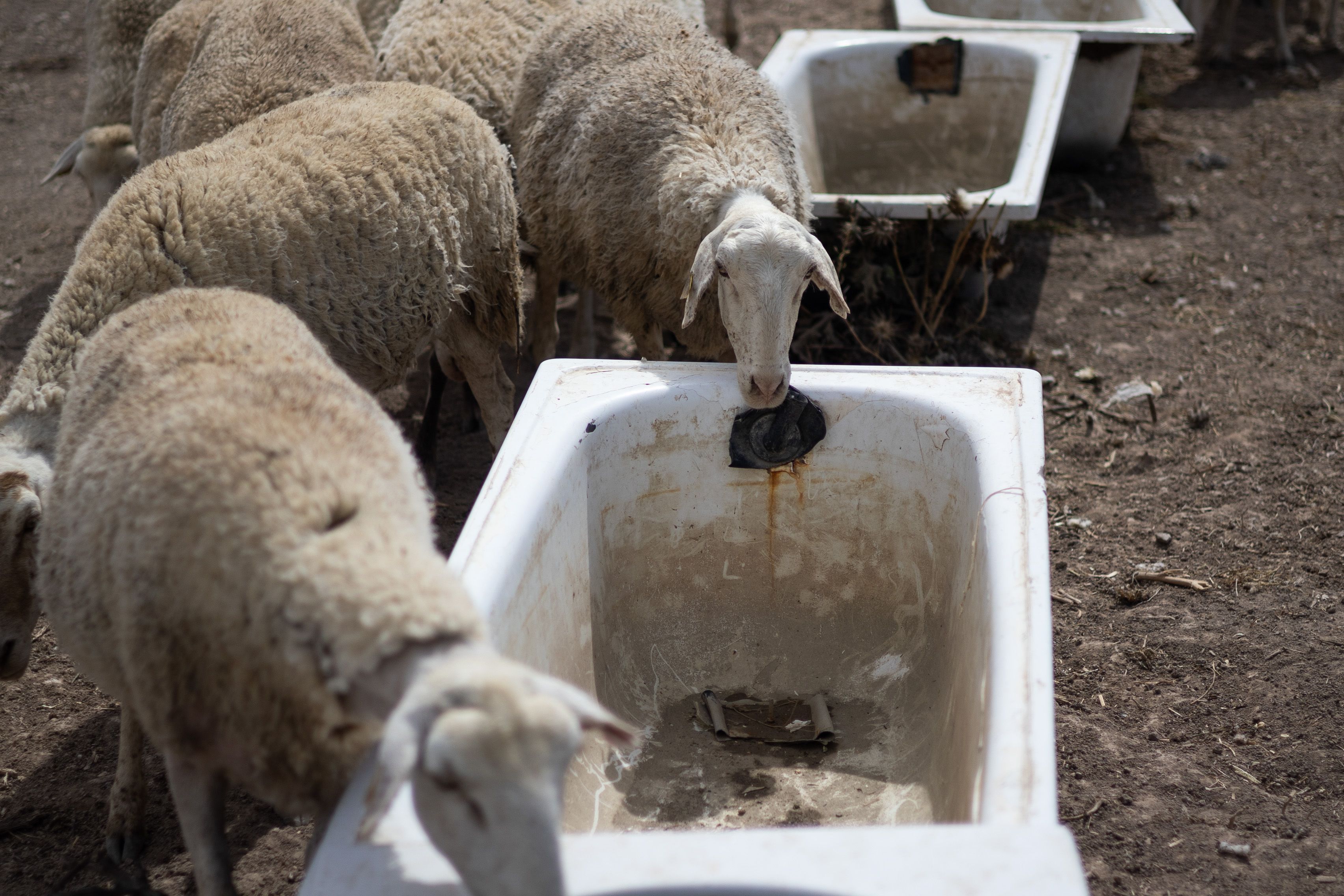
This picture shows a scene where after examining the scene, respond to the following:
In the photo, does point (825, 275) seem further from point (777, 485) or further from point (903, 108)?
point (903, 108)

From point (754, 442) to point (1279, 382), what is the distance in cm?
286

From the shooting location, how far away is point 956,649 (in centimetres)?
251

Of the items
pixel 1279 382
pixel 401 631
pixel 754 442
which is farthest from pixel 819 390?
pixel 1279 382

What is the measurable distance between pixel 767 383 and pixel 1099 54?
15.3 ft

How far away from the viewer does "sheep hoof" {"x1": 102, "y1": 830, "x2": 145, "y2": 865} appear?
263 centimetres

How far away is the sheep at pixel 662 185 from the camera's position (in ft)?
10.5

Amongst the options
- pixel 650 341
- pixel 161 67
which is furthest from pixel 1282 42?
pixel 161 67

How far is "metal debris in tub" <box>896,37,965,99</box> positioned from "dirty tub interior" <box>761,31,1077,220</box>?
17 millimetres

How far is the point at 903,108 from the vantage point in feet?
20.1

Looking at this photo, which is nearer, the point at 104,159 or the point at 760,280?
the point at 760,280

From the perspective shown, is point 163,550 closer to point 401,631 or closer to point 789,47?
point 401,631

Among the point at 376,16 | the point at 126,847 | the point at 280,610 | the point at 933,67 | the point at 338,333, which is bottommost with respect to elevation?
the point at 126,847

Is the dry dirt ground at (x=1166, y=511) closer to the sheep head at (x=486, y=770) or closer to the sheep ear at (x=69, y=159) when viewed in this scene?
the sheep ear at (x=69, y=159)

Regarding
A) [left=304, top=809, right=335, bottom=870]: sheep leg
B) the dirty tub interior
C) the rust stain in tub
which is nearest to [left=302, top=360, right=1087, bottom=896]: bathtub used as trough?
the rust stain in tub
